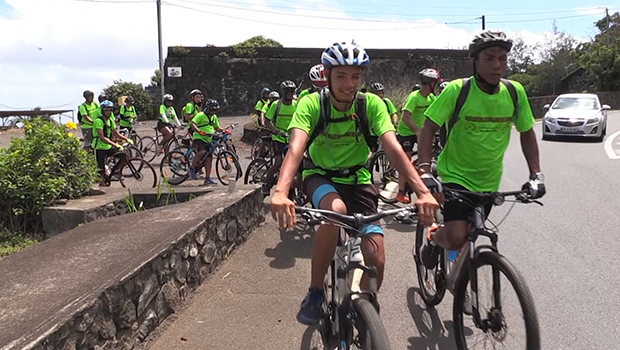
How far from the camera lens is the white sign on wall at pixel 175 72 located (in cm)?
3023

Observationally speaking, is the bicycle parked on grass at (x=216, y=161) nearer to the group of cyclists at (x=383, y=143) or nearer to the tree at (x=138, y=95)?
the group of cyclists at (x=383, y=143)

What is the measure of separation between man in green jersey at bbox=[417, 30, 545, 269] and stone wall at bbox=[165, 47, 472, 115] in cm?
2700

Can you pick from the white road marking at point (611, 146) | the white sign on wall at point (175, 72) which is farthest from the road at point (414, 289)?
the white sign on wall at point (175, 72)

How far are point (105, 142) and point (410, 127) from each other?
6.18 metres

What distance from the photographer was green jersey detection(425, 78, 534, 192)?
3.83m

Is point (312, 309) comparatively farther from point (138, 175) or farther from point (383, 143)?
point (138, 175)

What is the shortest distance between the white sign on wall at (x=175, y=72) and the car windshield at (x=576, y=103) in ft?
63.4

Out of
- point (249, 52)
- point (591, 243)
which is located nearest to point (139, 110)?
point (249, 52)

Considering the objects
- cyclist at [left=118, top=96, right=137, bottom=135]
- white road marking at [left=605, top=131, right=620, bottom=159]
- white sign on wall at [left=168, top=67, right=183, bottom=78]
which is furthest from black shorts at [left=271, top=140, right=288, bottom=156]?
white sign on wall at [left=168, top=67, right=183, bottom=78]

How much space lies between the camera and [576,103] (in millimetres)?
19469

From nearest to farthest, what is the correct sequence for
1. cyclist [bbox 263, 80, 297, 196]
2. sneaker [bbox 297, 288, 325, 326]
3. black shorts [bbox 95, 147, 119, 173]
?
sneaker [bbox 297, 288, 325, 326] → cyclist [bbox 263, 80, 297, 196] → black shorts [bbox 95, 147, 119, 173]

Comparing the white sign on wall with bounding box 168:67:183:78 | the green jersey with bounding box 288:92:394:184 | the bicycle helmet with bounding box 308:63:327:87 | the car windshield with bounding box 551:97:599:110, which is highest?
the white sign on wall with bounding box 168:67:183:78

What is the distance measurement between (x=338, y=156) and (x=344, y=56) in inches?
26.6

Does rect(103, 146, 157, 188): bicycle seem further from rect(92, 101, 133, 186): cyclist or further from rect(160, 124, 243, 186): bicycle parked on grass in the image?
rect(160, 124, 243, 186): bicycle parked on grass
